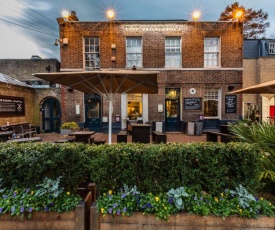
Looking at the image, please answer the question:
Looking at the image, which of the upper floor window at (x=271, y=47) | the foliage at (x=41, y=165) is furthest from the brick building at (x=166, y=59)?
the foliage at (x=41, y=165)

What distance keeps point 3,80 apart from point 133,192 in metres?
11.3

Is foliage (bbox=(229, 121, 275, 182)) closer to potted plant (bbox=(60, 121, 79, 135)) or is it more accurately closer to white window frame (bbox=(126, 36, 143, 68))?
white window frame (bbox=(126, 36, 143, 68))

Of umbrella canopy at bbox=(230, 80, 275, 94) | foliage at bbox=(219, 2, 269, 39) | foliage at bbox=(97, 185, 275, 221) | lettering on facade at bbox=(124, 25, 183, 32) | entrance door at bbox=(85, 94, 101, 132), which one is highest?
foliage at bbox=(219, 2, 269, 39)

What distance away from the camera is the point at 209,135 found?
7.41 metres

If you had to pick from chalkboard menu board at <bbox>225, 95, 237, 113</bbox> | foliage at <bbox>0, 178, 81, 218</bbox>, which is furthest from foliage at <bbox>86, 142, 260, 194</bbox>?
chalkboard menu board at <bbox>225, 95, 237, 113</bbox>

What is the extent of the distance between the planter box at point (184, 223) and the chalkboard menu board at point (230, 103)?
1038 centimetres

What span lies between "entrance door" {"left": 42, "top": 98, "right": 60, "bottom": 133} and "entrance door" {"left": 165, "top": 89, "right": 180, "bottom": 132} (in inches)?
331

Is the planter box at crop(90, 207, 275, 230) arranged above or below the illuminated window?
below

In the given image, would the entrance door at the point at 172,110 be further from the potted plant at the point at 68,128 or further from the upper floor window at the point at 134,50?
the potted plant at the point at 68,128

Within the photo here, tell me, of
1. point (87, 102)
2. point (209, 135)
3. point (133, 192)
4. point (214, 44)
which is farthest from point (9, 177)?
point (214, 44)

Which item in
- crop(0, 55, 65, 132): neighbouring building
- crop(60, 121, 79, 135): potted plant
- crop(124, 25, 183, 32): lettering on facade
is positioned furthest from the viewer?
crop(124, 25, 183, 32): lettering on facade

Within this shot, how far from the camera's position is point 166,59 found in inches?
456

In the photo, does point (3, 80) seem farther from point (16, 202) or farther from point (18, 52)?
point (18, 52)

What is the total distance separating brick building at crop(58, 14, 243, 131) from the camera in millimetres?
11297
